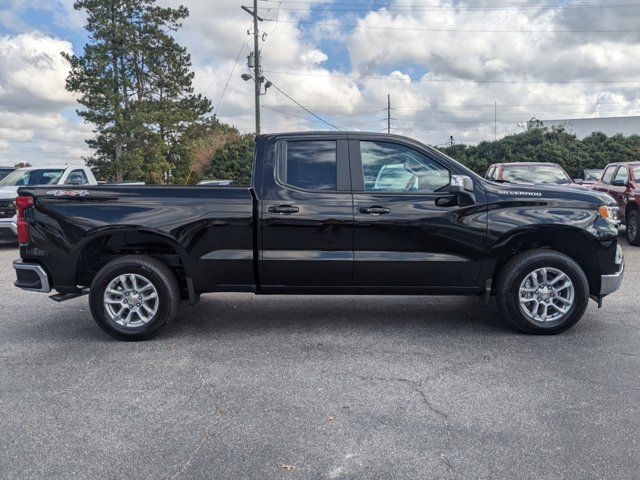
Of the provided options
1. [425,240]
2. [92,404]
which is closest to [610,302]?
[425,240]

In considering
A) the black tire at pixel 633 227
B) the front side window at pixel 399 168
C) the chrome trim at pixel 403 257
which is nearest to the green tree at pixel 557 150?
the black tire at pixel 633 227

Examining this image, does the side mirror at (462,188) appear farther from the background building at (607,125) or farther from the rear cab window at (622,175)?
the background building at (607,125)

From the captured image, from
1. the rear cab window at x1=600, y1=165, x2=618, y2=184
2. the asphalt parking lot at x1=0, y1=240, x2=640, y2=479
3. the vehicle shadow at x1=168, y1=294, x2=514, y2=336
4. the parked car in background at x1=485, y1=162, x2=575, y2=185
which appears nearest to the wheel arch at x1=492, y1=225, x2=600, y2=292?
the asphalt parking lot at x1=0, y1=240, x2=640, y2=479

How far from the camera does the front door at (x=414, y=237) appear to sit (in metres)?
4.98

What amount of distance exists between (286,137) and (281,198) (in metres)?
0.65

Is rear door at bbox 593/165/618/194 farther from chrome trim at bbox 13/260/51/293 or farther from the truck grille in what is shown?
the truck grille

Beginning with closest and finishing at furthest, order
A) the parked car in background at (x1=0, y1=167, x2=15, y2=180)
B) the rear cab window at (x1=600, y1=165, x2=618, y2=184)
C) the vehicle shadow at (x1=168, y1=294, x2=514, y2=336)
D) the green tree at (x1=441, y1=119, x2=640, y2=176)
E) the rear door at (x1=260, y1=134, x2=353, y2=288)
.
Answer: the rear door at (x1=260, y1=134, x2=353, y2=288), the vehicle shadow at (x1=168, y1=294, x2=514, y2=336), the rear cab window at (x1=600, y1=165, x2=618, y2=184), the parked car in background at (x1=0, y1=167, x2=15, y2=180), the green tree at (x1=441, y1=119, x2=640, y2=176)

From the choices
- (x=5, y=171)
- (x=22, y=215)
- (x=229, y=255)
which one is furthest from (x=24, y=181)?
(x=229, y=255)

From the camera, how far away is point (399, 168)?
203 inches

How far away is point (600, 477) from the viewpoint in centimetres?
281

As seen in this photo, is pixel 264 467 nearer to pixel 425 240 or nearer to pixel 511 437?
pixel 511 437

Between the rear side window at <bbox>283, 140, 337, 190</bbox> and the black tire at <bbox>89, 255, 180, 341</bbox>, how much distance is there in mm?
1511

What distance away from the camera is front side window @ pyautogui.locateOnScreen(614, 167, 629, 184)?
11.6 meters

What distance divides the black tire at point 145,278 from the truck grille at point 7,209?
7641mm
